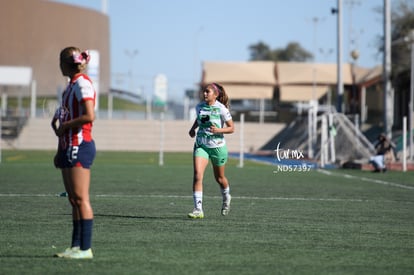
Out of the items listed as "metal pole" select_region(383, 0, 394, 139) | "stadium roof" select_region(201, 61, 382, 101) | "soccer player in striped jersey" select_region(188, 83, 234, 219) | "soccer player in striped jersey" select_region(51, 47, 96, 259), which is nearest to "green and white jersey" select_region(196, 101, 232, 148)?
"soccer player in striped jersey" select_region(188, 83, 234, 219)

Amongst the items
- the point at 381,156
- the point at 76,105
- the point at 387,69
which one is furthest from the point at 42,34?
the point at 76,105

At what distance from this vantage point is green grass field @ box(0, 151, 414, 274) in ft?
30.0

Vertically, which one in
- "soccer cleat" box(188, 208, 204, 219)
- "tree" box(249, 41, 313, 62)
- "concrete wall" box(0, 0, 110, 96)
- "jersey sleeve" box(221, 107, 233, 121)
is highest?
"tree" box(249, 41, 313, 62)

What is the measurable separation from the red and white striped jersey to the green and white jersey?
508cm

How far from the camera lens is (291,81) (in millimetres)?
64688

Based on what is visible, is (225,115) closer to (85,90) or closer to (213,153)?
(213,153)

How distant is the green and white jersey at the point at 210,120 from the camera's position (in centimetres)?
1438

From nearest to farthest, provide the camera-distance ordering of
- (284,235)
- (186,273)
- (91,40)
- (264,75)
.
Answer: (186,273) → (284,235) → (264,75) → (91,40)

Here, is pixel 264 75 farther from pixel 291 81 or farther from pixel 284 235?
pixel 284 235

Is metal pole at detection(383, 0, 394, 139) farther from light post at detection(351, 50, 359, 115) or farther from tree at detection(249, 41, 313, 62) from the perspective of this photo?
tree at detection(249, 41, 313, 62)

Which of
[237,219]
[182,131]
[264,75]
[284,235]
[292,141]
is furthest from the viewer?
[264,75]

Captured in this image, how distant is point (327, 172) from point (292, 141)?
59.9 feet

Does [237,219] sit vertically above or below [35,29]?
below

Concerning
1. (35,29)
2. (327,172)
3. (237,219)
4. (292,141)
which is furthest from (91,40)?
(237,219)
